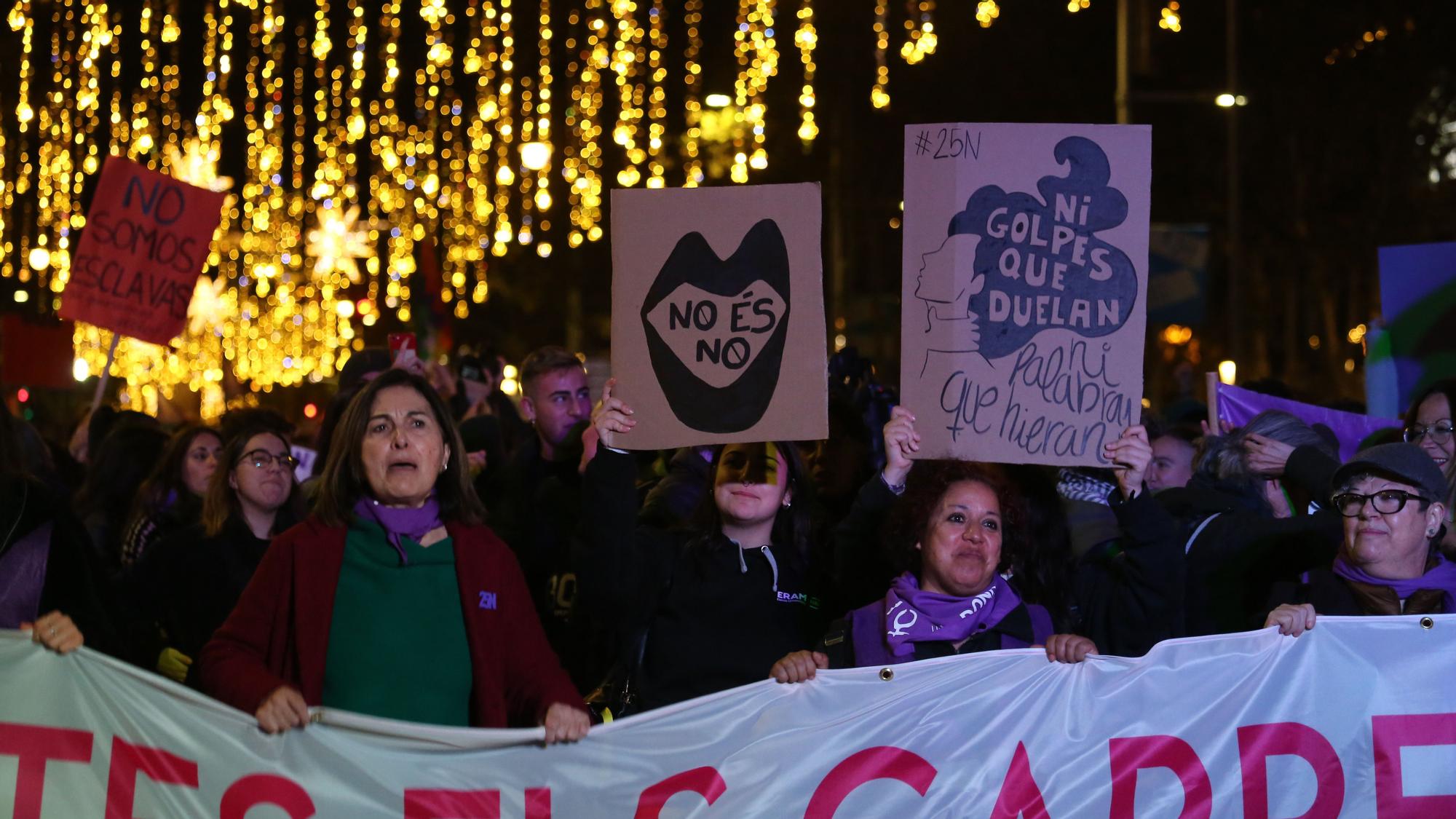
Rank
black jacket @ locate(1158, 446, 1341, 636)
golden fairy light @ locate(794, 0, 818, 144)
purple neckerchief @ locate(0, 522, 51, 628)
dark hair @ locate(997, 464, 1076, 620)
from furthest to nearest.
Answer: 1. golden fairy light @ locate(794, 0, 818, 144)
2. black jacket @ locate(1158, 446, 1341, 636)
3. dark hair @ locate(997, 464, 1076, 620)
4. purple neckerchief @ locate(0, 522, 51, 628)

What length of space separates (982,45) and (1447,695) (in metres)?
19.4

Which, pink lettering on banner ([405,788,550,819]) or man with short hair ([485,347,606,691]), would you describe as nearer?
pink lettering on banner ([405,788,550,819])

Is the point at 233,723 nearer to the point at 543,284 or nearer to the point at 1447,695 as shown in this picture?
the point at 1447,695

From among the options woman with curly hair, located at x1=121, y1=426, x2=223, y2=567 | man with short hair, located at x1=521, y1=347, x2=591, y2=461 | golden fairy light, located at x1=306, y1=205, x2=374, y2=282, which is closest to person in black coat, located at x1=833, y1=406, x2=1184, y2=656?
man with short hair, located at x1=521, y1=347, x2=591, y2=461

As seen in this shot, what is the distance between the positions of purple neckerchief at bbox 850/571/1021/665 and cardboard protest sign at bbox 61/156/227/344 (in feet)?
17.8

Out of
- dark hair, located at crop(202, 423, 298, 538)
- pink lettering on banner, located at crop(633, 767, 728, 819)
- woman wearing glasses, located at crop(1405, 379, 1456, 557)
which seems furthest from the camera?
dark hair, located at crop(202, 423, 298, 538)

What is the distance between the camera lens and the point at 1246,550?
577 cm

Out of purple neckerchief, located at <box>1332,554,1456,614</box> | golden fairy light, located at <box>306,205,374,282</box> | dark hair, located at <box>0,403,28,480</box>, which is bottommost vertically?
purple neckerchief, located at <box>1332,554,1456,614</box>

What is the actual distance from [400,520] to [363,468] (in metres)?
0.19

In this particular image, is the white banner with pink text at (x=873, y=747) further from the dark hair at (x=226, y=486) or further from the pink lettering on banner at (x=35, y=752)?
the dark hair at (x=226, y=486)

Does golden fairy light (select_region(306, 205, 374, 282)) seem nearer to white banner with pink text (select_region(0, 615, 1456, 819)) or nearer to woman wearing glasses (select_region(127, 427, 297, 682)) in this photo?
woman wearing glasses (select_region(127, 427, 297, 682))

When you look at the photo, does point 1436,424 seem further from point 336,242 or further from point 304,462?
point 336,242

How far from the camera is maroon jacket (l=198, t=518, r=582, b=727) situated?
4566 mm

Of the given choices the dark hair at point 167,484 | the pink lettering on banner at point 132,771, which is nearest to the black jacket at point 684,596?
the pink lettering on banner at point 132,771
